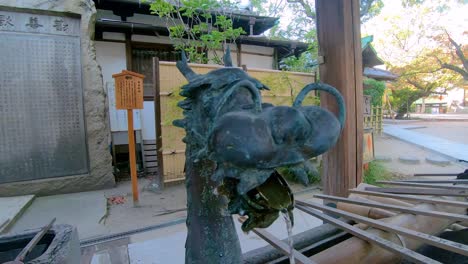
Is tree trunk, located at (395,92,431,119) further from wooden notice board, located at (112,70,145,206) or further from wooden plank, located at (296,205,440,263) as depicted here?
→ wooden plank, located at (296,205,440,263)

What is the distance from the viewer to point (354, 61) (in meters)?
2.25

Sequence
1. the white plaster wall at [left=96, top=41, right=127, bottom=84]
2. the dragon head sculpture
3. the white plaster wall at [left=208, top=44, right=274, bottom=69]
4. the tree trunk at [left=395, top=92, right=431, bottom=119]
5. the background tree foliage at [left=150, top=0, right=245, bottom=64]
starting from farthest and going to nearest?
the tree trunk at [left=395, top=92, right=431, bottom=119], the white plaster wall at [left=208, top=44, right=274, bottom=69], the white plaster wall at [left=96, top=41, right=127, bottom=84], the background tree foliage at [left=150, top=0, right=245, bottom=64], the dragon head sculpture

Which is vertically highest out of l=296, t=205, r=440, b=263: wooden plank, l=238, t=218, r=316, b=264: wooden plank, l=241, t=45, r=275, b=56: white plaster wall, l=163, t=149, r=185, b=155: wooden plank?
l=241, t=45, r=275, b=56: white plaster wall

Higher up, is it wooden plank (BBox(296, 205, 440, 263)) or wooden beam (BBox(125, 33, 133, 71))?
wooden beam (BBox(125, 33, 133, 71))

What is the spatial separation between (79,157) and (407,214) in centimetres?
582

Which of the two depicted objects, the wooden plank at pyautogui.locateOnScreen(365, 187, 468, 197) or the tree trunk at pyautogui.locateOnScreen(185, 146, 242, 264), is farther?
the wooden plank at pyautogui.locateOnScreen(365, 187, 468, 197)

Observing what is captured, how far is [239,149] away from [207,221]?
46cm

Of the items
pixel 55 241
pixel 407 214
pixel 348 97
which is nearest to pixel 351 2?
pixel 348 97

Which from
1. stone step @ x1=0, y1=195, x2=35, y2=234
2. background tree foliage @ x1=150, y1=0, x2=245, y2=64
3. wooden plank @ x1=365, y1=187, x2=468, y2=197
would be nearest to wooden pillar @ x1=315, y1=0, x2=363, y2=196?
wooden plank @ x1=365, y1=187, x2=468, y2=197

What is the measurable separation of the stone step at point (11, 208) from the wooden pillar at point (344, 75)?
405cm

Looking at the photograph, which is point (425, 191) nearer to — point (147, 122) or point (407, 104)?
point (147, 122)

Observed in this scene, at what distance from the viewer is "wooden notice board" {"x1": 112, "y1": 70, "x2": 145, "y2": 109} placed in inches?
184

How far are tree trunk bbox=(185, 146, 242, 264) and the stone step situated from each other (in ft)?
12.5

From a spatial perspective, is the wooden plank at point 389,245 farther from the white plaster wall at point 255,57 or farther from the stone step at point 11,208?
the white plaster wall at point 255,57
